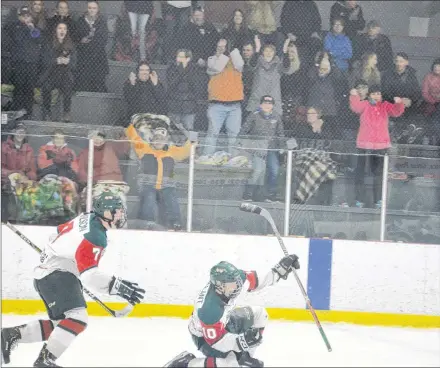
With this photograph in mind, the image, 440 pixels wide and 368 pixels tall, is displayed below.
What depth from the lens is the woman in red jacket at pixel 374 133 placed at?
269 inches

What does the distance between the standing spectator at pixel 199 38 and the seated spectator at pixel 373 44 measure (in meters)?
1.10

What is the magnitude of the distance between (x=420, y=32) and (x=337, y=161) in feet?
5.06

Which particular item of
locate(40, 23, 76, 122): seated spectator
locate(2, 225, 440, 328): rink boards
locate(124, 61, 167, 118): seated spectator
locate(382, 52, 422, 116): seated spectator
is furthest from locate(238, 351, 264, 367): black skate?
locate(382, 52, 422, 116): seated spectator

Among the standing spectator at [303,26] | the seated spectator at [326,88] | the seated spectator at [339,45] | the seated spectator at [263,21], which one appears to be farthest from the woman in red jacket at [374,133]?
the seated spectator at [263,21]

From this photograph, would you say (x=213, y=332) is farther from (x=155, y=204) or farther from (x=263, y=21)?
(x=263, y=21)

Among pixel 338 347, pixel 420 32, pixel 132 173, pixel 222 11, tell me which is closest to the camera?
pixel 338 347

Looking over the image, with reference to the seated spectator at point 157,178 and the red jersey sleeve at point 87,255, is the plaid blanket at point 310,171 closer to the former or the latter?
the seated spectator at point 157,178

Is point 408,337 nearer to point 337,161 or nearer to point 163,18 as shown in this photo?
point 337,161

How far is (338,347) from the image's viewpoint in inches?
236

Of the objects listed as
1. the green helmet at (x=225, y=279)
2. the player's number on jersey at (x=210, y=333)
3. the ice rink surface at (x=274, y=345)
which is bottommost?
A: the ice rink surface at (x=274, y=345)

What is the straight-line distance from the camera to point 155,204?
6738mm

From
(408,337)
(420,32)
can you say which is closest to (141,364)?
(408,337)

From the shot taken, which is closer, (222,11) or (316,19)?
(316,19)

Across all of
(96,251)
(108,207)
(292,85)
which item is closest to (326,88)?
(292,85)
